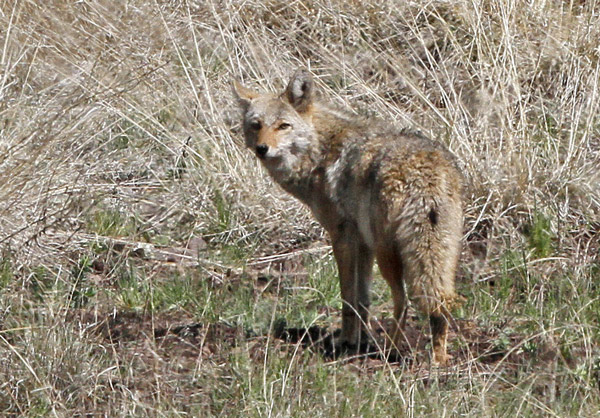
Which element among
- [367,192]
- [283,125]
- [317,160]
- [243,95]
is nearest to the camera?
[367,192]

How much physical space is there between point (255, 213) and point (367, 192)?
80.0 inches

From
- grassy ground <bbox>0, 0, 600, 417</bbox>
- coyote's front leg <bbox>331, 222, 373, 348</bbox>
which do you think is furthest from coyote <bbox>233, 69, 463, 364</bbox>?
grassy ground <bbox>0, 0, 600, 417</bbox>

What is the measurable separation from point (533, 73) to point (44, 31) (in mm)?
3920

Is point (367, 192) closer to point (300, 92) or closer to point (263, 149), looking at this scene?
point (263, 149)

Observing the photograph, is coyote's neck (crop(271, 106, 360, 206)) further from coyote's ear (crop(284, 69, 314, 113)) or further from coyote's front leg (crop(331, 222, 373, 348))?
coyote's front leg (crop(331, 222, 373, 348))

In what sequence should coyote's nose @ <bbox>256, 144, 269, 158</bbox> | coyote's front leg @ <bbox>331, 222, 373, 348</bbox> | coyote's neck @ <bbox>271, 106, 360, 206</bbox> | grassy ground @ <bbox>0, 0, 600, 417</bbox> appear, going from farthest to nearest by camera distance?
coyote's nose @ <bbox>256, 144, 269, 158</bbox> < coyote's neck @ <bbox>271, 106, 360, 206</bbox> < coyote's front leg @ <bbox>331, 222, 373, 348</bbox> < grassy ground @ <bbox>0, 0, 600, 417</bbox>

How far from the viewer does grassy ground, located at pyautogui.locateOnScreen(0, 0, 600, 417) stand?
4.43 metres

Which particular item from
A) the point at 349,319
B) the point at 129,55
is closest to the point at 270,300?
the point at 349,319

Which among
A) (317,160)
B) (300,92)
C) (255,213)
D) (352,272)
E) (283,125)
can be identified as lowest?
(255,213)

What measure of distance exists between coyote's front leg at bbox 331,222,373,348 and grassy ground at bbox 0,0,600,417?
0.23 meters

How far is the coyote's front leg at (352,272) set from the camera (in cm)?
545

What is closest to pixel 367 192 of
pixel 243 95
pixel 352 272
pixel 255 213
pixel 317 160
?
pixel 352 272

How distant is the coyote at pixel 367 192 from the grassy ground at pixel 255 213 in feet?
0.94

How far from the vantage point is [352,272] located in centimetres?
546
